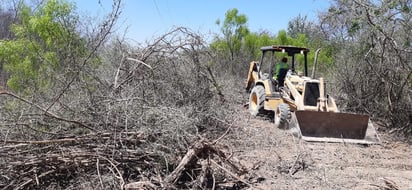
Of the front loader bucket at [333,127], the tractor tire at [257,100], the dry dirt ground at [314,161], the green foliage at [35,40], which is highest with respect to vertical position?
the green foliage at [35,40]

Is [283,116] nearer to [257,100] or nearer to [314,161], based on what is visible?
[257,100]

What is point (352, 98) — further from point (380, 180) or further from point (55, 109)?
point (55, 109)

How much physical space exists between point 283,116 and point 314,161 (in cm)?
231

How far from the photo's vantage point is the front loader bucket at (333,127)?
8508mm

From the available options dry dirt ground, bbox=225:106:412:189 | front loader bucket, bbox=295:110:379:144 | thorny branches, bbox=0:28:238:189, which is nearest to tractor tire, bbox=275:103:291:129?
dry dirt ground, bbox=225:106:412:189

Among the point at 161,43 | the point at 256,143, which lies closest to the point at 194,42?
the point at 161,43

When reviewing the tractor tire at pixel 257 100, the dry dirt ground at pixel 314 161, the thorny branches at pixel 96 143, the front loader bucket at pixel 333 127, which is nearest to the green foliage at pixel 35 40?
the thorny branches at pixel 96 143

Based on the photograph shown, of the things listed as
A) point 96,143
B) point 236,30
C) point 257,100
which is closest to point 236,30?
point 236,30

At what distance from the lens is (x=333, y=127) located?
863 centimetres

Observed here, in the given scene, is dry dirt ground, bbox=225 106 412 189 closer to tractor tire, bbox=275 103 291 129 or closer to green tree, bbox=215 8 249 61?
tractor tire, bbox=275 103 291 129

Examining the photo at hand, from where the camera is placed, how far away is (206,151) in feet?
18.1

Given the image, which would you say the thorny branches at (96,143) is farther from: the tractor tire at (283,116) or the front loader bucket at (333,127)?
the tractor tire at (283,116)

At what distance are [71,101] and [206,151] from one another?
7.43ft

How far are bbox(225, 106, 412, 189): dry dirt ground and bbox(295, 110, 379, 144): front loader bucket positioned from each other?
0.24 m
